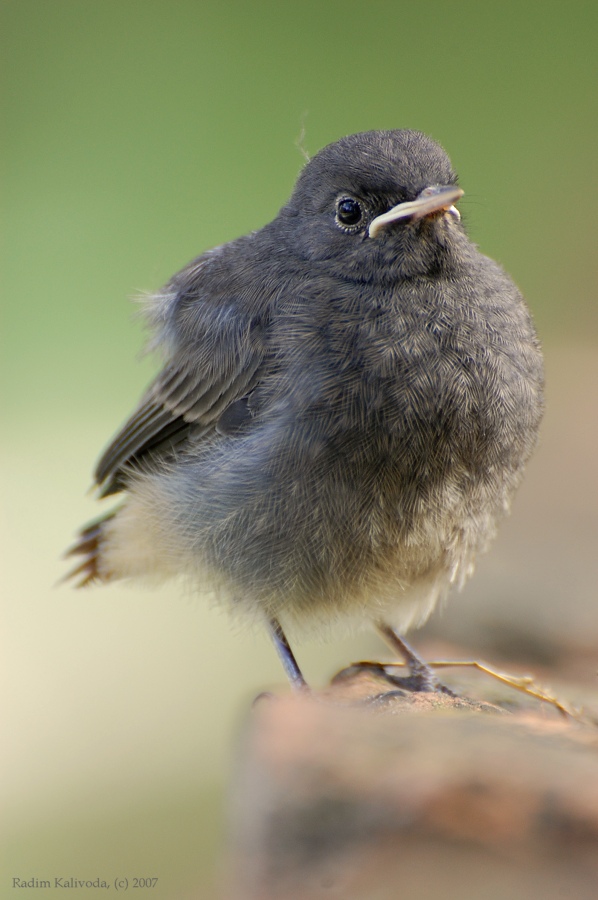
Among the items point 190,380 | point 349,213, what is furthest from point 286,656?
point 349,213

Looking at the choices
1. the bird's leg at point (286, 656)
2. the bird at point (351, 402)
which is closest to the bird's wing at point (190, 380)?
the bird at point (351, 402)

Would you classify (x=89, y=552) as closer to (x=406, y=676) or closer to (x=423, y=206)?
(x=406, y=676)

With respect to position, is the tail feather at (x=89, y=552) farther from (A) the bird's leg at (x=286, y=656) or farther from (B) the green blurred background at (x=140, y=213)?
(B) the green blurred background at (x=140, y=213)

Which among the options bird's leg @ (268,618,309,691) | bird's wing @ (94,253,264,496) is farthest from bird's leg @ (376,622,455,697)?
bird's wing @ (94,253,264,496)

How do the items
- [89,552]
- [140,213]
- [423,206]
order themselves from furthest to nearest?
[140,213] → [89,552] → [423,206]

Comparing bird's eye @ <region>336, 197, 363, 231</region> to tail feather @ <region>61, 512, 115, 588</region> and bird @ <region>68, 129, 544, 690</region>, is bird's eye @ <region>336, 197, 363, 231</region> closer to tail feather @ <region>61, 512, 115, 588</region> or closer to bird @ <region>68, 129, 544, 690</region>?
bird @ <region>68, 129, 544, 690</region>

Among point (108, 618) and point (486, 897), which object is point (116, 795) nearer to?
point (108, 618)
